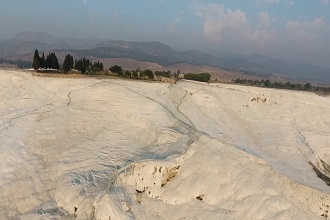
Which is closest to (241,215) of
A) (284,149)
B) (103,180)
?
(103,180)

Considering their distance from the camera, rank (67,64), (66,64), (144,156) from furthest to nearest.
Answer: (67,64), (66,64), (144,156)

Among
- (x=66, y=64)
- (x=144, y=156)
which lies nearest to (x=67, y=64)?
(x=66, y=64)

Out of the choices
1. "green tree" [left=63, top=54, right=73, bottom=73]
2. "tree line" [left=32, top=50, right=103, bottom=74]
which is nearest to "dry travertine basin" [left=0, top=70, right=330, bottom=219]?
"green tree" [left=63, top=54, right=73, bottom=73]

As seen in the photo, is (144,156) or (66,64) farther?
(66,64)

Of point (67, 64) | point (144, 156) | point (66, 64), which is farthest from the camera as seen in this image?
point (67, 64)

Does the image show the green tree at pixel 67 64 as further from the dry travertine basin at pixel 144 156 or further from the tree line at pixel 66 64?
the dry travertine basin at pixel 144 156

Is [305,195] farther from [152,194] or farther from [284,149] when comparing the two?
[284,149]

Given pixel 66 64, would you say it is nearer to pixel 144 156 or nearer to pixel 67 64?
pixel 67 64

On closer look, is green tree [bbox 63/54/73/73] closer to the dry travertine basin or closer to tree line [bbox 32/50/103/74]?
tree line [bbox 32/50/103/74]

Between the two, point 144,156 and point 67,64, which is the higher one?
point 67,64
